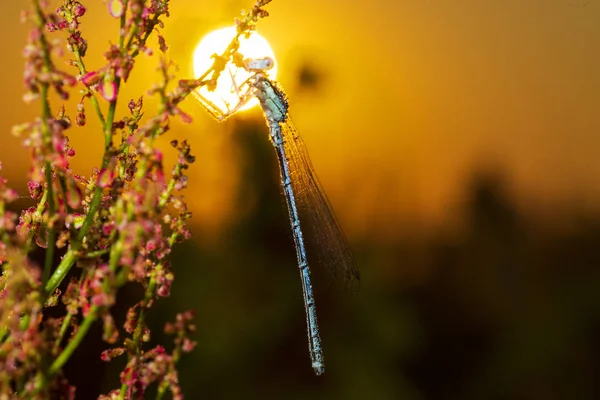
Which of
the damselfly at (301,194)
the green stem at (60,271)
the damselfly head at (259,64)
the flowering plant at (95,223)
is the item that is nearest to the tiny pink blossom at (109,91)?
the flowering plant at (95,223)

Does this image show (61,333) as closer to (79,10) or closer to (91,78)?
(91,78)

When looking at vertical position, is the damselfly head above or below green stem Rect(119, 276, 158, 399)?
above

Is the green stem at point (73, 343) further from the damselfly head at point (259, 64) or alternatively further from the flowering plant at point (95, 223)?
the damselfly head at point (259, 64)

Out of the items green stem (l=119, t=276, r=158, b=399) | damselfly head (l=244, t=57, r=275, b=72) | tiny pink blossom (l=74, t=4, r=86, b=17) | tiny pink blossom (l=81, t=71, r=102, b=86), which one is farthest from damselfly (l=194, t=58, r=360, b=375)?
green stem (l=119, t=276, r=158, b=399)

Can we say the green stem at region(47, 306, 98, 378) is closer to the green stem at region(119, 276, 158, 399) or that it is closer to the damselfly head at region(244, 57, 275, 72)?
the green stem at region(119, 276, 158, 399)

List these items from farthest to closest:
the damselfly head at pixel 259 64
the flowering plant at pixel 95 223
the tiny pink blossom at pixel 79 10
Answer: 1. the damselfly head at pixel 259 64
2. the tiny pink blossom at pixel 79 10
3. the flowering plant at pixel 95 223

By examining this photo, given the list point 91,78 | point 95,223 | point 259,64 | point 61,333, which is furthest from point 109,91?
point 259,64
